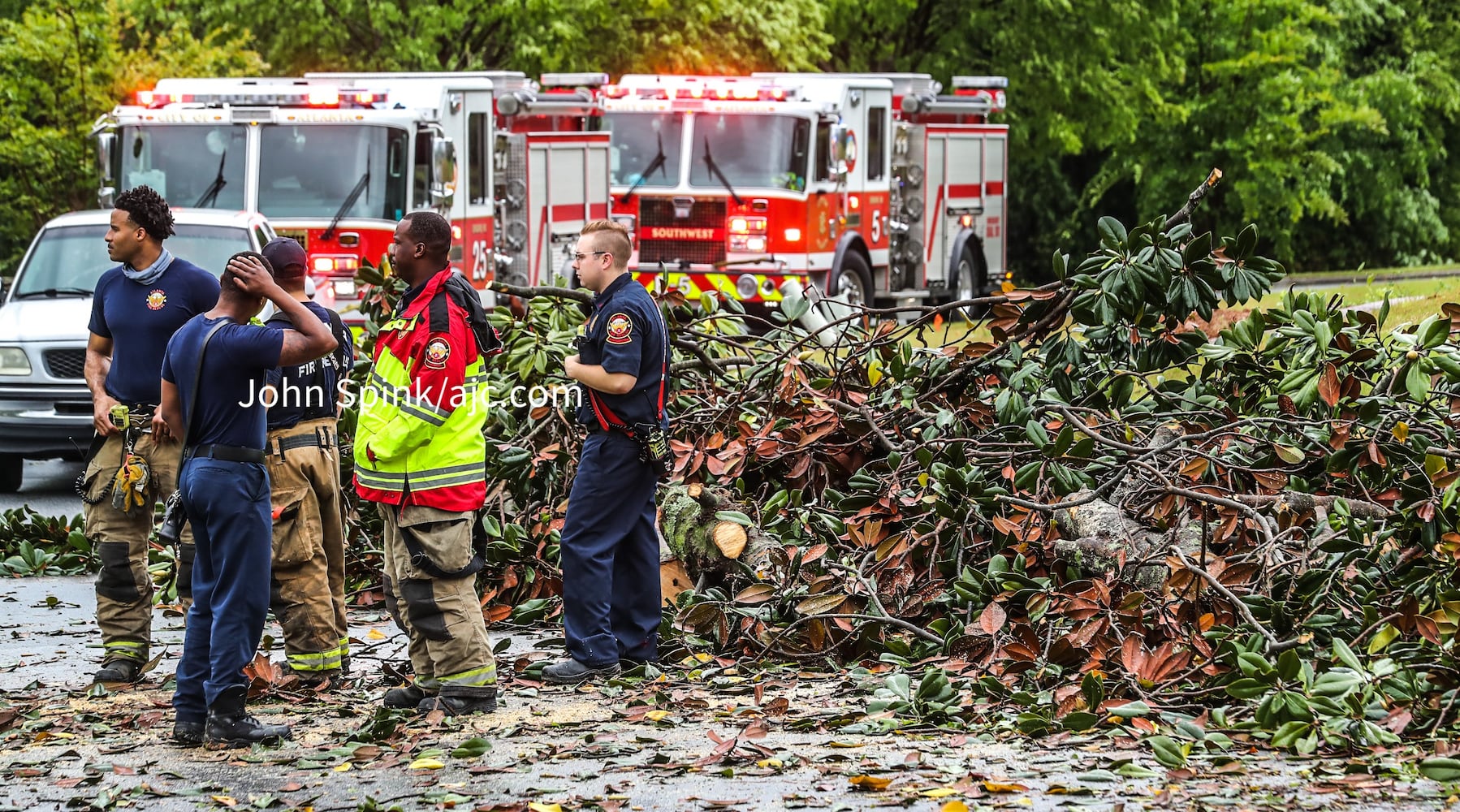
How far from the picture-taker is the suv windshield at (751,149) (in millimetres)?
17141

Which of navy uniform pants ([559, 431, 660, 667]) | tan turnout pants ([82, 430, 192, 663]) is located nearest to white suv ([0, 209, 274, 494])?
tan turnout pants ([82, 430, 192, 663])

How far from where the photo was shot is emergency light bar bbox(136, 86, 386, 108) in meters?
14.4

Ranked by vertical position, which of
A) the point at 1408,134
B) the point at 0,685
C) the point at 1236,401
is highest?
the point at 1408,134

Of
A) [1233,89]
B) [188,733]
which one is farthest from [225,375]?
[1233,89]

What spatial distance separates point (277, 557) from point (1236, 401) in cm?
399

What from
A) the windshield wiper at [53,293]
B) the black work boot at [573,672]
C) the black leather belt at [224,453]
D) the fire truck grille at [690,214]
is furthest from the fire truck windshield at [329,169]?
the black leather belt at [224,453]

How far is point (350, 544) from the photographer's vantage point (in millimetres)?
8422

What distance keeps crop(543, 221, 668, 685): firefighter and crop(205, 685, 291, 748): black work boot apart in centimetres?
119

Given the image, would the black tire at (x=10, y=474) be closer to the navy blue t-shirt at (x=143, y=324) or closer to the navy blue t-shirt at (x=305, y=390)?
the navy blue t-shirt at (x=143, y=324)

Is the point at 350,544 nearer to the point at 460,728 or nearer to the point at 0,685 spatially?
the point at 0,685

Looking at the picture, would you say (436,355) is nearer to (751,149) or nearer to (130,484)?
(130,484)

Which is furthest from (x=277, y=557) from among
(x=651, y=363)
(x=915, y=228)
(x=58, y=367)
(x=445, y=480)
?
(x=915, y=228)

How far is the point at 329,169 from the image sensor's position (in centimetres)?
1424

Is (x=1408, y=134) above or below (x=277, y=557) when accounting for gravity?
above
